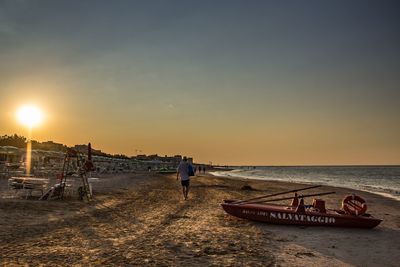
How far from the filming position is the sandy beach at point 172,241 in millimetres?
6820

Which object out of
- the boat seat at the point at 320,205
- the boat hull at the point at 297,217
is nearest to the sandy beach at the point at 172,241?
the boat hull at the point at 297,217

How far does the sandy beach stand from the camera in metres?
6.82

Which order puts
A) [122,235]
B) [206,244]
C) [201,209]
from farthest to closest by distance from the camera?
[201,209]
[122,235]
[206,244]

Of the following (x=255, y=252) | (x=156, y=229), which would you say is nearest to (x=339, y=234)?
(x=255, y=252)

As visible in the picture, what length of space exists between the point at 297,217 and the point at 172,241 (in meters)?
5.03

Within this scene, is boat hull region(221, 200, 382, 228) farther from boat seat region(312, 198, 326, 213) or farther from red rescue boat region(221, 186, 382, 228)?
boat seat region(312, 198, 326, 213)

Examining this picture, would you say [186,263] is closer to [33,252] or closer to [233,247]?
[233,247]

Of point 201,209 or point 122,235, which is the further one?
point 201,209

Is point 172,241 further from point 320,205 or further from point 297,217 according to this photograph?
point 320,205

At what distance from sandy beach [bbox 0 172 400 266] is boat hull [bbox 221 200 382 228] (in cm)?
23

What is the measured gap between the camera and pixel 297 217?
1149cm

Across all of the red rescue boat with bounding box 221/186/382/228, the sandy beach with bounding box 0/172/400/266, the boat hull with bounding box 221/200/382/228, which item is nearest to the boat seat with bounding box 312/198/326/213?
the red rescue boat with bounding box 221/186/382/228

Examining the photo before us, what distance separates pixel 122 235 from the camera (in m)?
8.94

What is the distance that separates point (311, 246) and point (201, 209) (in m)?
6.64
